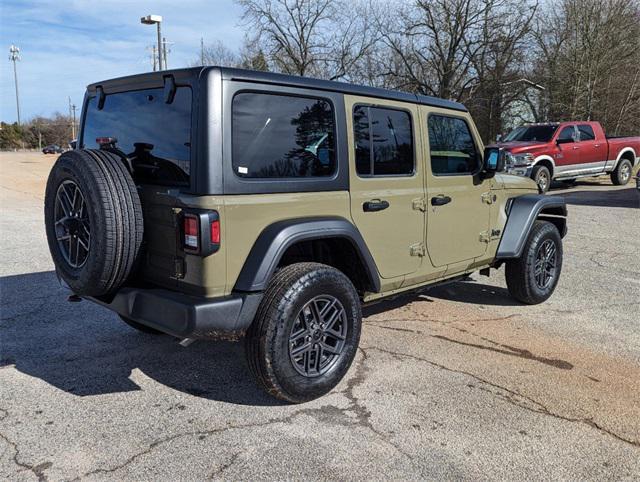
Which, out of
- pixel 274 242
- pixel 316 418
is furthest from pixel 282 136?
pixel 316 418

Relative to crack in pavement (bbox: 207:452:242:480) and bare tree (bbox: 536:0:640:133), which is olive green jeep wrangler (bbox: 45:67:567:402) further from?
bare tree (bbox: 536:0:640:133)

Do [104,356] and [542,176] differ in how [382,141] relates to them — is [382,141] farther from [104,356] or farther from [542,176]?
[542,176]

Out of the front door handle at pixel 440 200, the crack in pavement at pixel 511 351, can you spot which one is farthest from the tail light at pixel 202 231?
the crack in pavement at pixel 511 351

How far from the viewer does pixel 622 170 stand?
17000 mm

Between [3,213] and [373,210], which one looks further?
[3,213]

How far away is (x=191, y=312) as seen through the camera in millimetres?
2920

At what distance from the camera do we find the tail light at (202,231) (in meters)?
2.89

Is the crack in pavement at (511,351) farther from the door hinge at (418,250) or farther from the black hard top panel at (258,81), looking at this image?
the black hard top panel at (258,81)

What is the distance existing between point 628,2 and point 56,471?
29.0 m

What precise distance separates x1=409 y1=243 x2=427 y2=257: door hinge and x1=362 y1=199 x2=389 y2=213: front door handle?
0.45m

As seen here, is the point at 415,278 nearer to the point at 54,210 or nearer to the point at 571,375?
the point at 571,375

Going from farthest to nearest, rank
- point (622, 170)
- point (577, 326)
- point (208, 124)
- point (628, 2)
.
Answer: point (628, 2)
point (622, 170)
point (577, 326)
point (208, 124)

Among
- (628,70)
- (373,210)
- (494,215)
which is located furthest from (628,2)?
(373,210)

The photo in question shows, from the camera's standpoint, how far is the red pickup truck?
46.0 ft
